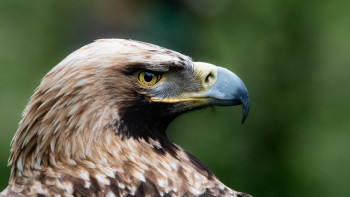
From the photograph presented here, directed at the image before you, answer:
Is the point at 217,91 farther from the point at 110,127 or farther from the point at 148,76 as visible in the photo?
the point at 110,127

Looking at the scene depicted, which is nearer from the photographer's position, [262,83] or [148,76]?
[148,76]

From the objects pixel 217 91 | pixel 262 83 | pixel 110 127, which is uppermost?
pixel 217 91

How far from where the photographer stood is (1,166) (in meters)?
7.00

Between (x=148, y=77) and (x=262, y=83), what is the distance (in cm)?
449

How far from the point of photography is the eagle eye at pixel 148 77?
3.23 m

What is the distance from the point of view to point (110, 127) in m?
3.14

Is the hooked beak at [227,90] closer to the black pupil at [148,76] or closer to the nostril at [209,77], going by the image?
the nostril at [209,77]

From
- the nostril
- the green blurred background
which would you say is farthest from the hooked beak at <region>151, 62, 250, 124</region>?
the green blurred background

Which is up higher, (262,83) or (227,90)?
(227,90)

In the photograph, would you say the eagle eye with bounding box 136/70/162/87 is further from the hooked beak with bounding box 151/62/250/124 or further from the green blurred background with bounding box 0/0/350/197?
the green blurred background with bounding box 0/0/350/197

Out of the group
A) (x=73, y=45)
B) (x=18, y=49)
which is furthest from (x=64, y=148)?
(x=18, y=49)

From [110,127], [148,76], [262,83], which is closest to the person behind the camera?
[110,127]

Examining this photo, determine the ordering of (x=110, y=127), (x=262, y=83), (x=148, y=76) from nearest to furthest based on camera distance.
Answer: (x=110, y=127), (x=148, y=76), (x=262, y=83)

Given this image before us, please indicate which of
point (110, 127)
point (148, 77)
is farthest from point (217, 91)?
point (110, 127)
